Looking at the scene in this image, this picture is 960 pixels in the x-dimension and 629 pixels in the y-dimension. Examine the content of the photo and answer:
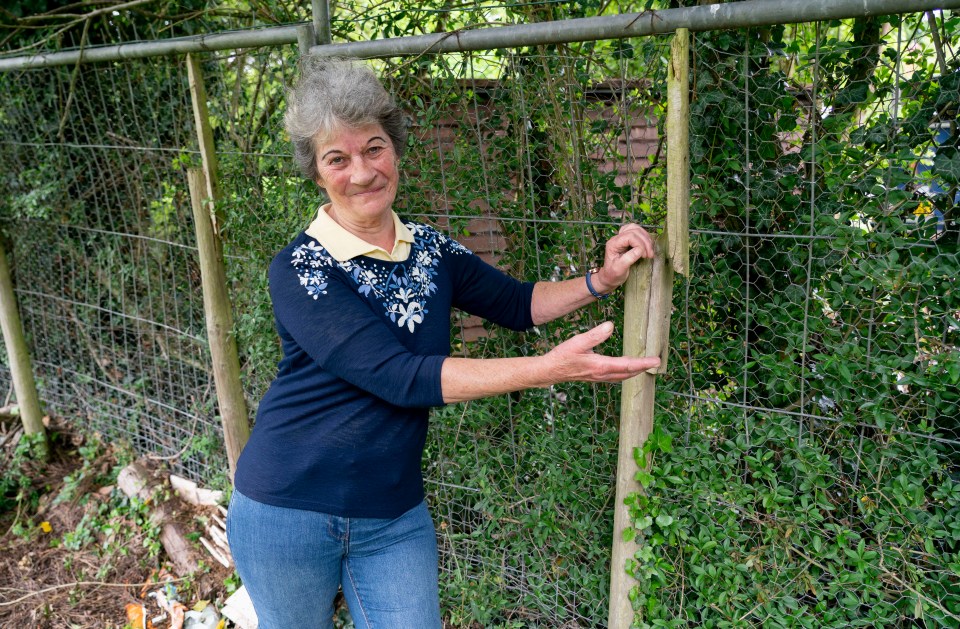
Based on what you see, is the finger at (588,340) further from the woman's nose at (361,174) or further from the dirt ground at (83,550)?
the dirt ground at (83,550)

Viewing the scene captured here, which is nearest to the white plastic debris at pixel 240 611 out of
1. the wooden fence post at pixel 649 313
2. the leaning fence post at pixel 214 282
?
the leaning fence post at pixel 214 282

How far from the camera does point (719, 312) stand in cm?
230

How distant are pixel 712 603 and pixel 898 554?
20.7 inches

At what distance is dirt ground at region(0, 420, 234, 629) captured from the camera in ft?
12.3

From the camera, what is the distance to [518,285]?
7.93ft

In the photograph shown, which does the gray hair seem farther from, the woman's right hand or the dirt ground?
the dirt ground

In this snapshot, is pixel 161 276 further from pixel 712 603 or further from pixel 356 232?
pixel 712 603

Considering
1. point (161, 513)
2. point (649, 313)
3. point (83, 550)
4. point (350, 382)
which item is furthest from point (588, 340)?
point (83, 550)

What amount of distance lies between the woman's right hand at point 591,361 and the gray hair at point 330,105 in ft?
2.73

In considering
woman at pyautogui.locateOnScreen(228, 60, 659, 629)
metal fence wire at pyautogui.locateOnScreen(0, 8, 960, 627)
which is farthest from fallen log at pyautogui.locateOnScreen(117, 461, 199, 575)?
woman at pyautogui.locateOnScreen(228, 60, 659, 629)

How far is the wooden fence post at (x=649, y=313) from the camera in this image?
6.46 feet

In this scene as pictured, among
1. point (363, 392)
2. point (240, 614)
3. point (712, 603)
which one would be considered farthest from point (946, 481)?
point (240, 614)

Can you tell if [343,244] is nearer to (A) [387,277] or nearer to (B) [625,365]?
(A) [387,277]

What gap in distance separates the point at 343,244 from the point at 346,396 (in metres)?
0.39
